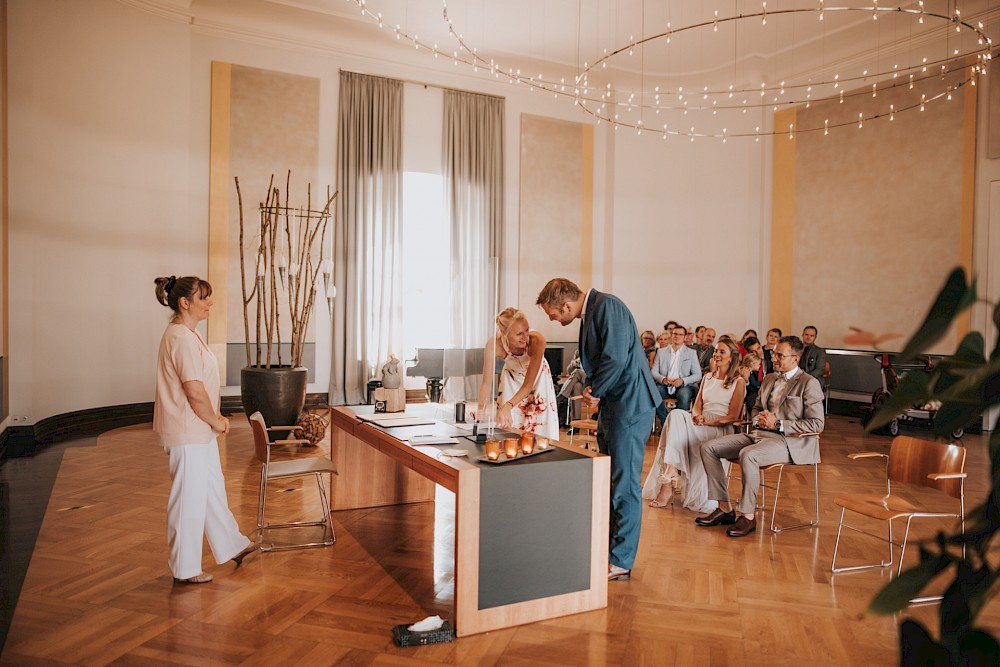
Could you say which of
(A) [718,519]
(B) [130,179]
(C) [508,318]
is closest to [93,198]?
(B) [130,179]

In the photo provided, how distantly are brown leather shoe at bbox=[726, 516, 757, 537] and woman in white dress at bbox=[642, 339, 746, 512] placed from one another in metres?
0.41

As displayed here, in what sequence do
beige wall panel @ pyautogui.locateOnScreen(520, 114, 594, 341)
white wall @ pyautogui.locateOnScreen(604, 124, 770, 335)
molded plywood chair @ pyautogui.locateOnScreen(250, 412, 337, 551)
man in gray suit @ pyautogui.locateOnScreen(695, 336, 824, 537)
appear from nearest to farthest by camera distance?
1. molded plywood chair @ pyautogui.locateOnScreen(250, 412, 337, 551)
2. man in gray suit @ pyautogui.locateOnScreen(695, 336, 824, 537)
3. beige wall panel @ pyautogui.locateOnScreen(520, 114, 594, 341)
4. white wall @ pyautogui.locateOnScreen(604, 124, 770, 335)

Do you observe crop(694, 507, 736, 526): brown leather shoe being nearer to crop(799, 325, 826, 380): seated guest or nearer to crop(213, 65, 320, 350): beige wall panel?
crop(799, 325, 826, 380): seated guest

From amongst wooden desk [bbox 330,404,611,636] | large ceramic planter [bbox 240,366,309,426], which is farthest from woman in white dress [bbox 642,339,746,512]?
large ceramic planter [bbox 240,366,309,426]

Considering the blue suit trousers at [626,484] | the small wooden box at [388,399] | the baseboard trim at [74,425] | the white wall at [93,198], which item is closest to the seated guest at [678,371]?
the small wooden box at [388,399]

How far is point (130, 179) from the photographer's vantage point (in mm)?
8711

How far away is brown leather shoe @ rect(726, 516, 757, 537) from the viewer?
4523 mm

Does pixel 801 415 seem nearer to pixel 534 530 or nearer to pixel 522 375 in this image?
pixel 522 375

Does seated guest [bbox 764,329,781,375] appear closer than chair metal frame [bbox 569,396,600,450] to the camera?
No

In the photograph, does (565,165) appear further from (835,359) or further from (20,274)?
(20,274)

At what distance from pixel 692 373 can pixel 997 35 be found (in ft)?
18.6

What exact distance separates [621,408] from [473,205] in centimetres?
805

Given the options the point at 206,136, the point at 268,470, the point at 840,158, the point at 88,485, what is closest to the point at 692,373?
the point at 840,158

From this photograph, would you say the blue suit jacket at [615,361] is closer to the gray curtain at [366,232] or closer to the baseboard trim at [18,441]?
the baseboard trim at [18,441]
